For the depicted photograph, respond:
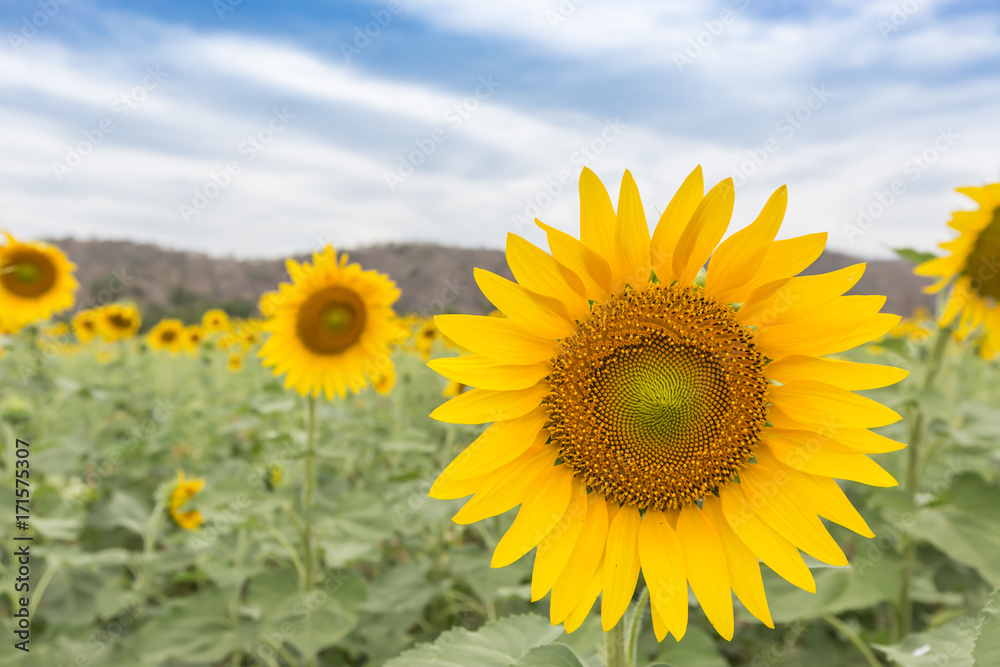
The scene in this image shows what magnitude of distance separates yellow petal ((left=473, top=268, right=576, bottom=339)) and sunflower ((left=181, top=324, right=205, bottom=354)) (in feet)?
30.6

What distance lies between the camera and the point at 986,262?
10.0 ft

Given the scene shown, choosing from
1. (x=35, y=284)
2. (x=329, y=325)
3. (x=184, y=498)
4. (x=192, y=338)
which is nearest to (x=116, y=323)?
(x=192, y=338)

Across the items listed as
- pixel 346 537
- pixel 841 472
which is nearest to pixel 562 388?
pixel 841 472

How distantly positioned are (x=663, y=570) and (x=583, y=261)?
0.77m

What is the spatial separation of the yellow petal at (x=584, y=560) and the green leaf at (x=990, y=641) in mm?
752

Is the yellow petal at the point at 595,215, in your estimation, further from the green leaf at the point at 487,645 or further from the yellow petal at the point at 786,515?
the green leaf at the point at 487,645

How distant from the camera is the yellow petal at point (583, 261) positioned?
1479 millimetres

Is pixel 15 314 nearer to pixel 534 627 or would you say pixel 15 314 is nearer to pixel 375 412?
pixel 375 412

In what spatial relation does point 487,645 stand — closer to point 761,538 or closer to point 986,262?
point 761,538

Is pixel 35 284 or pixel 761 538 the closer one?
pixel 761 538

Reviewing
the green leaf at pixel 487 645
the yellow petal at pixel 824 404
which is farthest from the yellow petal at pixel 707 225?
the green leaf at pixel 487 645

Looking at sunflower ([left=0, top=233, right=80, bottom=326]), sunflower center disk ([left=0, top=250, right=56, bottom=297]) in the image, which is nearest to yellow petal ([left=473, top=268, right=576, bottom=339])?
sunflower ([left=0, top=233, right=80, bottom=326])

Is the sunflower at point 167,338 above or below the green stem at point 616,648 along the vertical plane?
above

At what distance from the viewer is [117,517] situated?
4.58 m
